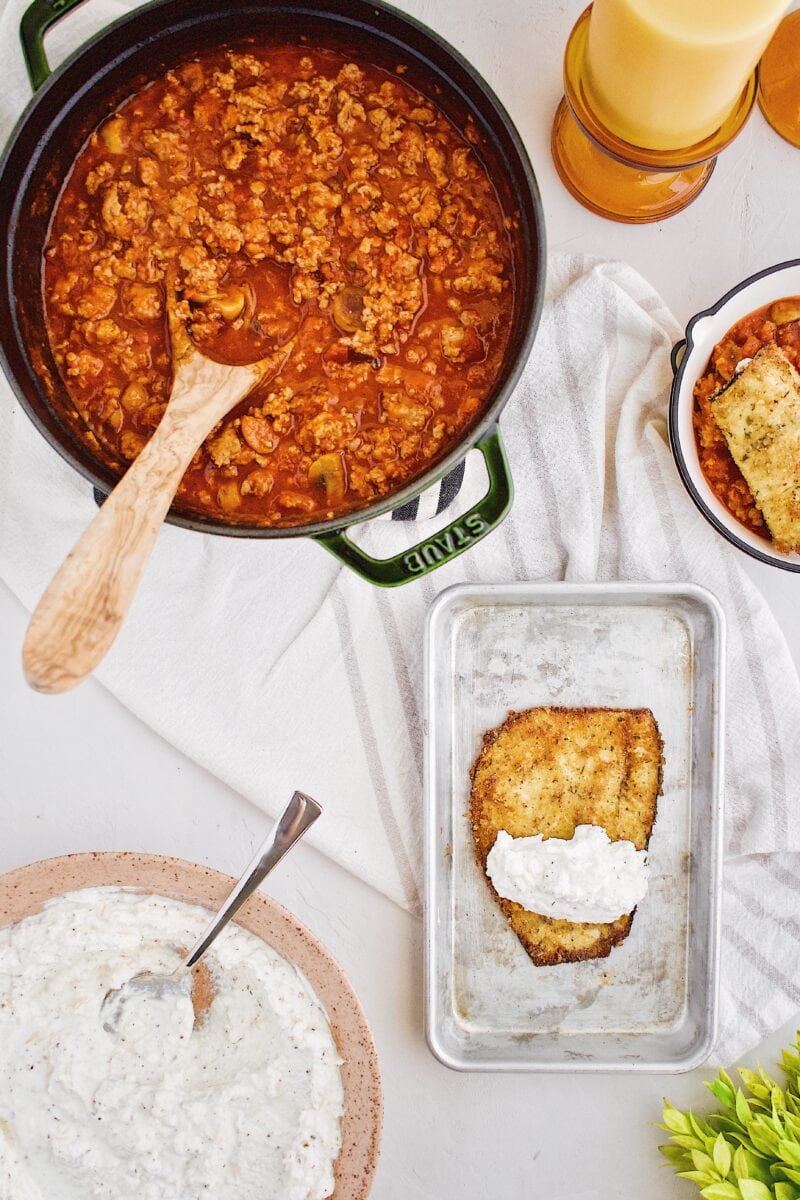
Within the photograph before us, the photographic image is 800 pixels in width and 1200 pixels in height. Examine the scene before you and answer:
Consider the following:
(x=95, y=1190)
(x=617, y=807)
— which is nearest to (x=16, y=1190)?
(x=95, y=1190)

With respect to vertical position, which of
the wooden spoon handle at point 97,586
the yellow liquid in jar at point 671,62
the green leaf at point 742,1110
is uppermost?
the yellow liquid in jar at point 671,62

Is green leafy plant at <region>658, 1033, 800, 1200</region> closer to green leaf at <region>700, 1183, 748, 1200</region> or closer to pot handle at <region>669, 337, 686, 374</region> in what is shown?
green leaf at <region>700, 1183, 748, 1200</region>

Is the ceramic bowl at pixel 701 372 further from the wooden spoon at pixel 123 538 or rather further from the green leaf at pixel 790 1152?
the green leaf at pixel 790 1152

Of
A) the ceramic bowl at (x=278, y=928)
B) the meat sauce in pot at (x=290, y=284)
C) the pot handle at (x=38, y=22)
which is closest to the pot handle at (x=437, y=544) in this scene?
the meat sauce in pot at (x=290, y=284)

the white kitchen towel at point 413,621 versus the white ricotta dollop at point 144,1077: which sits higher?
the white kitchen towel at point 413,621

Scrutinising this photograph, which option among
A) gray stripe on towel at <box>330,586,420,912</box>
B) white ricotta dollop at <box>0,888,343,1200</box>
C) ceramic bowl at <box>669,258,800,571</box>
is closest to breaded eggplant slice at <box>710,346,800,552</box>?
ceramic bowl at <box>669,258,800,571</box>

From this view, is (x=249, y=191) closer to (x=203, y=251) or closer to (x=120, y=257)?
(x=203, y=251)

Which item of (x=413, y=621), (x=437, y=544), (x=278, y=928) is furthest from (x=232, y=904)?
(x=437, y=544)
